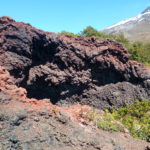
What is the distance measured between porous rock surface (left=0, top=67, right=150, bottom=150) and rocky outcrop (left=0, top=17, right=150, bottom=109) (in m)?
3.13

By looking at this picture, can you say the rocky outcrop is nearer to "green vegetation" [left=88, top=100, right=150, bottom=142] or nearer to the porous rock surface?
"green vegetation" [left=88, top=100, right=150, bottom=142]

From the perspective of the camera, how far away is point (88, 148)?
8.29m

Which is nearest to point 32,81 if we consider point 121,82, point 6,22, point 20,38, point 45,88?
point 45,88

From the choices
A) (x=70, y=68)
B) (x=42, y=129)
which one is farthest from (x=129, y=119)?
(x=42, y=129)

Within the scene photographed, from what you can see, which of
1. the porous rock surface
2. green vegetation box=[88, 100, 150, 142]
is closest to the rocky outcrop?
green vegetation box=[88, 100, 150, 142]

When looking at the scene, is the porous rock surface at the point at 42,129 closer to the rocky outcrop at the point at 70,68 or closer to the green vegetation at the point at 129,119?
the green vegetation at the point at 129,119

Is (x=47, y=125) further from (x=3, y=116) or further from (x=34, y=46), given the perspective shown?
(x=34, y=46)

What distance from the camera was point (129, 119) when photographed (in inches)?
512

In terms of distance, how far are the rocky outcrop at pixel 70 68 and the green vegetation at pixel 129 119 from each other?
2.24 feet

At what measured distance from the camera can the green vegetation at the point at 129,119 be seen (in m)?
10.1

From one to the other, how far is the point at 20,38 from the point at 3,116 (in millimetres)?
5206

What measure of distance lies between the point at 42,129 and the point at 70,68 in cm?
599

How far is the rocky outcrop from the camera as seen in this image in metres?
12.5

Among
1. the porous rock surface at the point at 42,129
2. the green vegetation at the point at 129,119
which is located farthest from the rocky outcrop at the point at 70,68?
the porous rock surface at the point at 42,129
